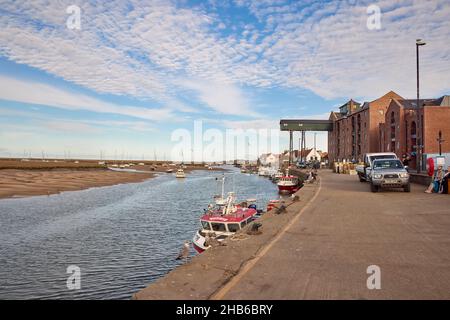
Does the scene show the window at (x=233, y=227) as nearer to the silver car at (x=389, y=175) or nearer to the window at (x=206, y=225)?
the window at (x=206, y=225)

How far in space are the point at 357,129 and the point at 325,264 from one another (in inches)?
3210

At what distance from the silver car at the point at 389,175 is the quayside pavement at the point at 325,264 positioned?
9044 millimetres

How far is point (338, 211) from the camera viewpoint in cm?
1476

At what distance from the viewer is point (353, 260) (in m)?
7.35

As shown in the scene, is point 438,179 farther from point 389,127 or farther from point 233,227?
point 389,127

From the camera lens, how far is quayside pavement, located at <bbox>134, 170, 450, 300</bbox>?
5.46m

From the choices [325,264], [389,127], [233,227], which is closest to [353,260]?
[325,264]

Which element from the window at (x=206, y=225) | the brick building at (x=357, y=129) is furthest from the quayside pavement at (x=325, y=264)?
the brick building at (x=357, y=129)

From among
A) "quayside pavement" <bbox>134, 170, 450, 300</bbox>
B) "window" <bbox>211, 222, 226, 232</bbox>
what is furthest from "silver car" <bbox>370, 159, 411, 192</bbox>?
"window" <bbox>211, 222, 226, 232</bbox>

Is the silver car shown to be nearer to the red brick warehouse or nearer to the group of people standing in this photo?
the group of people standing

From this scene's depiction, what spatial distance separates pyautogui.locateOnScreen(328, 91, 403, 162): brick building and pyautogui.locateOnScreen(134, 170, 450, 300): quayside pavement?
208 ft

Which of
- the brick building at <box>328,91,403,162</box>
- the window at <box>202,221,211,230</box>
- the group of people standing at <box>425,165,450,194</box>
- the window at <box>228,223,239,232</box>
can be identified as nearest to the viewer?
the window at <box>228,223,239,232</box>
